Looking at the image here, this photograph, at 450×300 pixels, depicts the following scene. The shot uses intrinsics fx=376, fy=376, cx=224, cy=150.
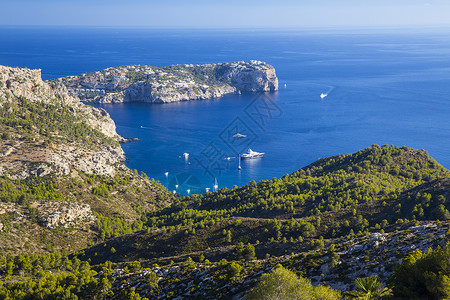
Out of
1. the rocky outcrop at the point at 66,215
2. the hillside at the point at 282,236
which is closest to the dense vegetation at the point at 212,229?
the hillside at the point at 282,236

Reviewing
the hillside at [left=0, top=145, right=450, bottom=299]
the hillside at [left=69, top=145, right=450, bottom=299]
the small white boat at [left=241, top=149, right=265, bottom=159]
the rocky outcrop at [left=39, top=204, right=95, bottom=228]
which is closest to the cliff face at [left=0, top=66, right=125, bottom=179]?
the rocky outcrop at [left=39, top=204, right=95, bottom=228]

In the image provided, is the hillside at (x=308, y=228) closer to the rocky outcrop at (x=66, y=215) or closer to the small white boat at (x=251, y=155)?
the rocky outcrop at (x=66, y=215)

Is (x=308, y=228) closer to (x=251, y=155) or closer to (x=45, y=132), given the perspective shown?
(x=45, y=132)

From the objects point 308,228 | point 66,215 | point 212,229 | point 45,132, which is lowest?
point 66,215

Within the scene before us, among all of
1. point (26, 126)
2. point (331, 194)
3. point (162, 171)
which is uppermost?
point (26, 126)

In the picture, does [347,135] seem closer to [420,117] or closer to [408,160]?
[420,117]

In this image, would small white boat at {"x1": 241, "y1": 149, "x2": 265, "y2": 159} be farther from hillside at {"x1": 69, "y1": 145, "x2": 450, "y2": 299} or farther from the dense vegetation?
the dense vegetation

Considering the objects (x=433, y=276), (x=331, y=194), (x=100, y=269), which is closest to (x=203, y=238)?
(x=100, y=269)

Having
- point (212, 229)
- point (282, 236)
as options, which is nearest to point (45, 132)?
point (212, 229)
